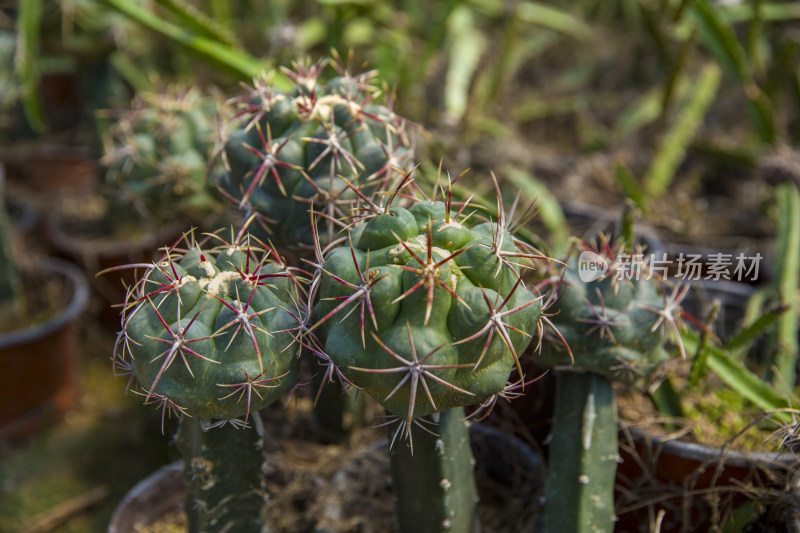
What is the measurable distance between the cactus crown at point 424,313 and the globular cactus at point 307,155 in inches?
10.1

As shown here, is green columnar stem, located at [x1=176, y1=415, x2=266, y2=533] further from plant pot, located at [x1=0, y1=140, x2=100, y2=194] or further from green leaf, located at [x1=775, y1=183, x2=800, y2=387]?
plant pot, located at [x1=0, y1=140, x2=100, y2=194]

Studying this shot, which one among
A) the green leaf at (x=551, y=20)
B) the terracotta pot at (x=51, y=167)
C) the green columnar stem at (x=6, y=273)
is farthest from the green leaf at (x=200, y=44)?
the green leaf at (x=551, y=20)

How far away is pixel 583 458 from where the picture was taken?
1.24 meters

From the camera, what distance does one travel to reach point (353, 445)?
1.71m

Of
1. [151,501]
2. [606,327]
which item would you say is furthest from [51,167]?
[606,327]

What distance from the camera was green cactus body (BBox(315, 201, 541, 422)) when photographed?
873 mm

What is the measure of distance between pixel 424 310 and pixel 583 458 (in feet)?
1.81

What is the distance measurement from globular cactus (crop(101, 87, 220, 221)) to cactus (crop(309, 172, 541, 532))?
97 centimetres

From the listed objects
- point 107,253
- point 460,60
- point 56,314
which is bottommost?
point 56,314

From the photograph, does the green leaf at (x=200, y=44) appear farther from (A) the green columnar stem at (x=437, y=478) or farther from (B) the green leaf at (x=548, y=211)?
(A) the green columnar stem at (x=437, y=478)

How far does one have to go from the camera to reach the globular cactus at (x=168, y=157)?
5.98 ft

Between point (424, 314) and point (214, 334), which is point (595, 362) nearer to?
point (424, 314)

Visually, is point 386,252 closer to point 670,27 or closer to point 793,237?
point 793,237

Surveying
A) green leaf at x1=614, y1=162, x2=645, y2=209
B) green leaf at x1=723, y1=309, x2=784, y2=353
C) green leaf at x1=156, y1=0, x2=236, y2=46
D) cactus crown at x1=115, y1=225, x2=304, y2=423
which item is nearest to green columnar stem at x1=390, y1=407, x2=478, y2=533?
cactus crown at x1=115, y1=225, x2=304, y2=423
